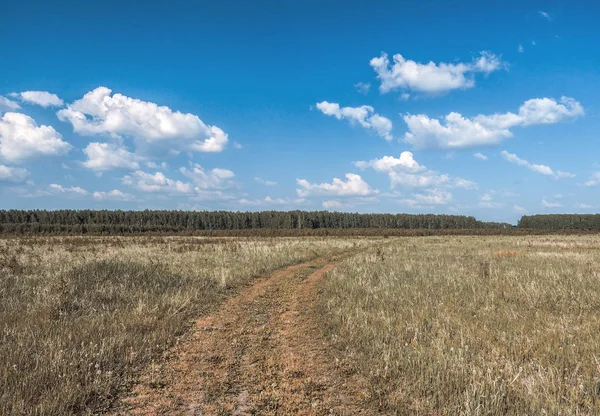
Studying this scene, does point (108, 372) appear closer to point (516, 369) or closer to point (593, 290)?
point (516, 369)

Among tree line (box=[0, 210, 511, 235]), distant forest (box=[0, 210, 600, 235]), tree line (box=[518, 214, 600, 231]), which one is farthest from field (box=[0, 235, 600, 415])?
tree line (box=[518, 214, 600, 231])

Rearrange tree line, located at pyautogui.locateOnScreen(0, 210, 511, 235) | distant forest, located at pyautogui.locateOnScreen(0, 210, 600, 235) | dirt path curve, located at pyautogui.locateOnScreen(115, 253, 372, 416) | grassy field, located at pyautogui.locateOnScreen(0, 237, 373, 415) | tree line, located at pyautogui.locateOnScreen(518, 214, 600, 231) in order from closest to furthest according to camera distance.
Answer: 1. dirt path curve, located at pyautogui.locateOnScreen(115, 253, 372, 416)
2. grassy field, located at pyautogui.locateOnScreen(0, 237, 373, 415)
3. tree line, located at pyautogui.locateOnScreen(0, 210, 511, 235)
4. distant forest, located at pyautogui.locateOnScreen(0, 210, 600, 235)
5. tree line, located at pyautogui.locateOnScreen(518, 214, 600, 231)

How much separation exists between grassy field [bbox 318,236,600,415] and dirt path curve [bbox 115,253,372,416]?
20.7 inches

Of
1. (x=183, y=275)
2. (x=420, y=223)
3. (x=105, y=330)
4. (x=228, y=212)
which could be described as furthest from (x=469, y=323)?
(x=420, y=223)

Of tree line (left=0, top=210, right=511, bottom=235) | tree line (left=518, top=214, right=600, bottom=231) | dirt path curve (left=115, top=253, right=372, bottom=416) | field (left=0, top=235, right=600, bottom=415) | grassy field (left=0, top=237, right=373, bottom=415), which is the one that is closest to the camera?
dirt path curve (left=115, top=253, right=372, bottom=416)

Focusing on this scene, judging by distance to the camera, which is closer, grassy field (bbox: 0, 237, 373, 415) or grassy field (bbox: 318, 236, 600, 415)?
grassy field (bbox: 318, 236, 600, 415)

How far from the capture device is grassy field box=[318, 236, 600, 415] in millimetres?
5152

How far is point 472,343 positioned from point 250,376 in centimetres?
450

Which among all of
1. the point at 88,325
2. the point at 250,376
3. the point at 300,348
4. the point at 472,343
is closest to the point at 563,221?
the point at 472,343

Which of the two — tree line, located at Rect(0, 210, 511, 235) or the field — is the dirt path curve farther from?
tree line, located at Rect(0, 210, 511, 235)

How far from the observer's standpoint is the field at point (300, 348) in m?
5.12

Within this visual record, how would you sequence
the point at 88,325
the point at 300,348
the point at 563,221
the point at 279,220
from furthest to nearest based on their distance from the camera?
the point at 563,221, the point at 279,220, the point at 88,325, the point at 300,348

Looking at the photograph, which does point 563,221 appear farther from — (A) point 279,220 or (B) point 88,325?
(B) point 88,325

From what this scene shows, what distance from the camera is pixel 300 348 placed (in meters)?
7.21
